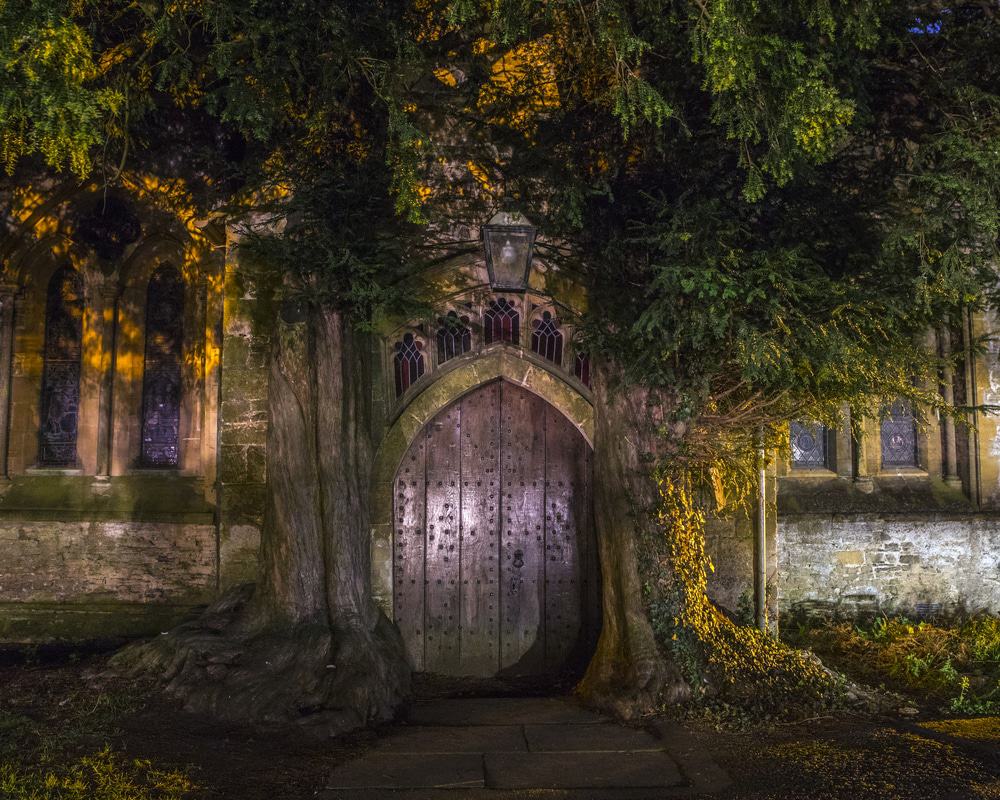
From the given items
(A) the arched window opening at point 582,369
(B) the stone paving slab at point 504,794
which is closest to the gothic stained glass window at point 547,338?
(A) the arched window opening at point 582,369

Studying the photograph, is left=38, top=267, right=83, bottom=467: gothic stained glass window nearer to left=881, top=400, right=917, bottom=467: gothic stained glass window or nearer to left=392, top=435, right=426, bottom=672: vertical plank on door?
left=392, top=435, right=426, bottom=672: vertical plank on door

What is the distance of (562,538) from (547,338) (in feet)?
5.93

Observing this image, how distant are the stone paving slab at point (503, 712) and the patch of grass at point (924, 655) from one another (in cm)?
260

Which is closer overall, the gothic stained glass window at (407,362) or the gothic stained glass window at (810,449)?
the gothic stained glass window at (407,362)

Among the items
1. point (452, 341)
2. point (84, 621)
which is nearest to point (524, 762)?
point (452, 341)

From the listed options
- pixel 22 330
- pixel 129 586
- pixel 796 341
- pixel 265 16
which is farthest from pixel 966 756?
pixel 22 330

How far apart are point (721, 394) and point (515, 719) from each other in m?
2.83

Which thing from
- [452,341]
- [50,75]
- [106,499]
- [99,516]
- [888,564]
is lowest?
[888,564]

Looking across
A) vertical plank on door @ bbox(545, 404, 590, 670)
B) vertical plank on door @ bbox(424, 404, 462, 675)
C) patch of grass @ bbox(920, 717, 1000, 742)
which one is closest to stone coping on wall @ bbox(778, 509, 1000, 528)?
vertical plank on door @ bbox(545, 404, 590, 670)

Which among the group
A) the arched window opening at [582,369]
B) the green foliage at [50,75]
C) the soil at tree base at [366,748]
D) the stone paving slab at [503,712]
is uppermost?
the green foliage at [50,75]

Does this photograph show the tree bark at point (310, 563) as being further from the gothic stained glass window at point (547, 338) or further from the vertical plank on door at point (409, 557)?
the gothic stained glass window at point (547, 338)

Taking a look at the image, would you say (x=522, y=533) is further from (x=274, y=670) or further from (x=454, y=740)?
(x=274, y=670)

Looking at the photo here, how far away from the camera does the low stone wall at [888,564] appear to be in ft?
27.6

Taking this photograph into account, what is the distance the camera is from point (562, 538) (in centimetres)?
733
